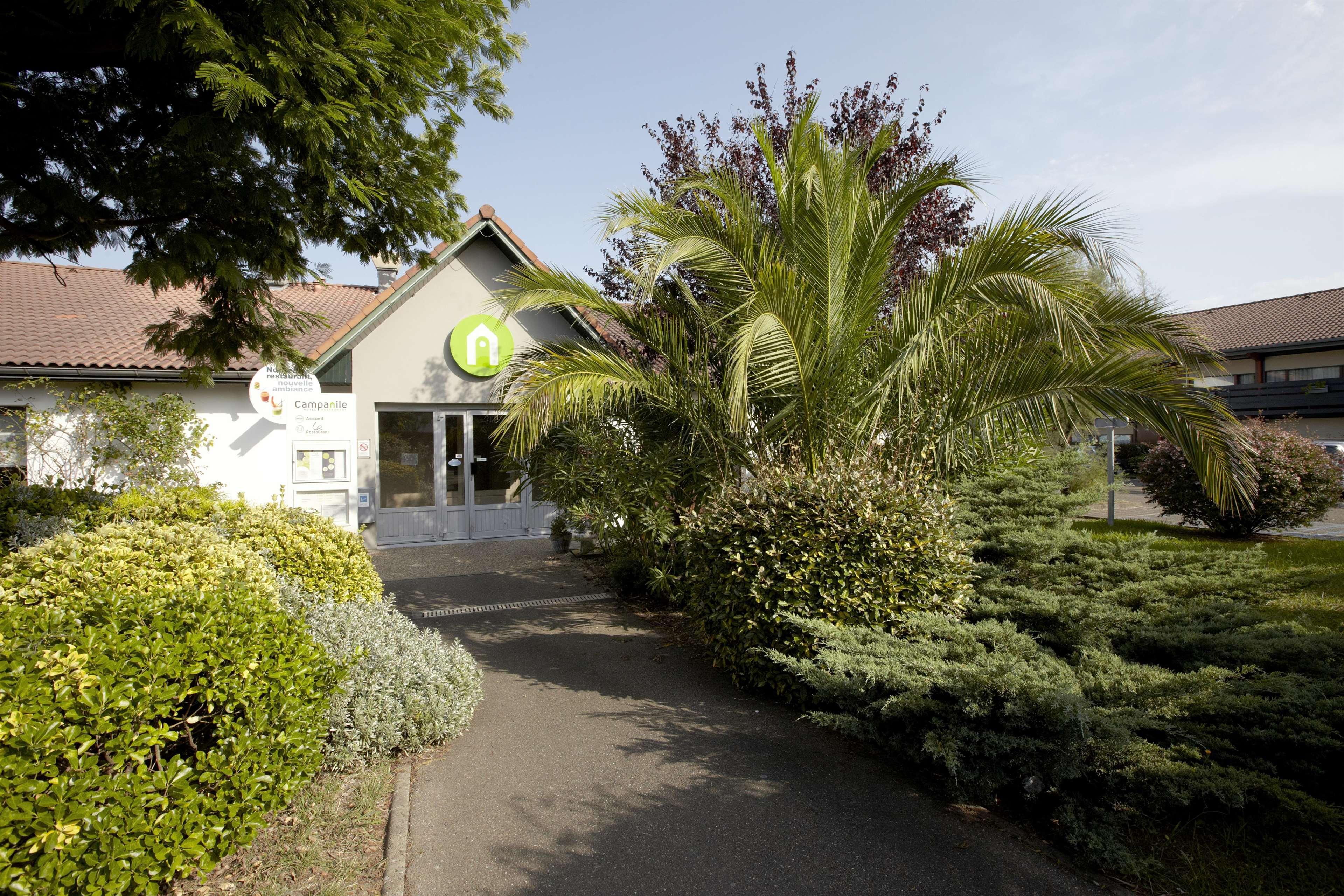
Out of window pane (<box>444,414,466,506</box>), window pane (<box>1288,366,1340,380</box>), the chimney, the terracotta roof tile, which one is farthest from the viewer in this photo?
window pane (<box>1288,366,1340,380</box>)

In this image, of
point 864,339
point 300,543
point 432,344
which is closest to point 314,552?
point 300,543

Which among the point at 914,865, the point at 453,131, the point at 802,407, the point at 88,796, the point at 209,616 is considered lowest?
the point at 914,865

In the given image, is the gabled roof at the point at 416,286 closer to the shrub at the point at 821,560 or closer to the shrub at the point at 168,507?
the shrub at the point at 168,507

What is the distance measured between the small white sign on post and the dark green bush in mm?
9276

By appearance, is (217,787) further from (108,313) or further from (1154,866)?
(108,313)

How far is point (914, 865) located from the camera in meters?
3.22

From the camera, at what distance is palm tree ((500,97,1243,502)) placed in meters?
5.51

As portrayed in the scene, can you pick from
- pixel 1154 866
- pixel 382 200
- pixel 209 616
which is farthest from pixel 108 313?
pixel 1154 866

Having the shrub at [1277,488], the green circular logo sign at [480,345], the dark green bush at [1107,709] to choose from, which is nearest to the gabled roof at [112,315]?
the green circular logo sign at [480,345]

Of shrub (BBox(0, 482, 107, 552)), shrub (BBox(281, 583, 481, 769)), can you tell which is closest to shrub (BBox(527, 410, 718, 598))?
shrub (BBox(281, 583, 481, 769))

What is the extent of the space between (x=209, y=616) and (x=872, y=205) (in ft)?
18.7

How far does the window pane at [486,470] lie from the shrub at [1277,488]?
11.8 metres

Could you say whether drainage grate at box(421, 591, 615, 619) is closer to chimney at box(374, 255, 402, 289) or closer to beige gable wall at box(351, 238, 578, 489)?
beige gable wall at box(351, 238, 578, 489)

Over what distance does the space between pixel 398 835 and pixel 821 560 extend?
305 cm
